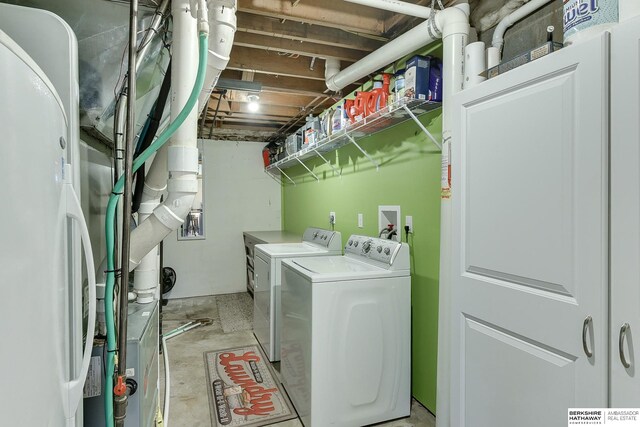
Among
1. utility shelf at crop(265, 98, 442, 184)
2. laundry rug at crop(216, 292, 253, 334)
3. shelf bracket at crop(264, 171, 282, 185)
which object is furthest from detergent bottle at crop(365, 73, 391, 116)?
shelf bracket at crop(264, 171, 282, 185)

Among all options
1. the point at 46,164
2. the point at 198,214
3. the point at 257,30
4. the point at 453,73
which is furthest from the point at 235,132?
the point at 46,164

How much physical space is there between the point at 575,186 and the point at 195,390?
2665mm

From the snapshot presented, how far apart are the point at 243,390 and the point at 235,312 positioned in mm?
1864

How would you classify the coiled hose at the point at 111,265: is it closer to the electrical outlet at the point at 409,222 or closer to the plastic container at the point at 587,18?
the plastic container at the point at 587,18

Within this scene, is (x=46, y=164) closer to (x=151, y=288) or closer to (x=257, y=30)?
(x=151, y=288)

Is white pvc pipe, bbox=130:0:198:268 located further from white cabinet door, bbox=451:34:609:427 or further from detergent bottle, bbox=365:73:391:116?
detergent bottle, bbox=365:73:391:116

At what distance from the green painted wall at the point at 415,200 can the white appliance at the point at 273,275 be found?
23 centimetres

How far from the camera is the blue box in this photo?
1948mm

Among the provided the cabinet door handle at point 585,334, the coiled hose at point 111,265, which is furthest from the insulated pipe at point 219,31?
the cabinet door handle at point 585,334

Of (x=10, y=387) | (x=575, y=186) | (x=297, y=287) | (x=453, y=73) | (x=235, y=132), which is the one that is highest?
(x=235, y=132)

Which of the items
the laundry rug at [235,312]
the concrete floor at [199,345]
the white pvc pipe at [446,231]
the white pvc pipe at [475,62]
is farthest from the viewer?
the laundry rug at [235,312]

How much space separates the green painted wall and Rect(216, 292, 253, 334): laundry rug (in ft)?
5.48

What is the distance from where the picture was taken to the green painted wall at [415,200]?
2.12m

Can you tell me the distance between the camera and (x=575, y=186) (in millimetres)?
1001
